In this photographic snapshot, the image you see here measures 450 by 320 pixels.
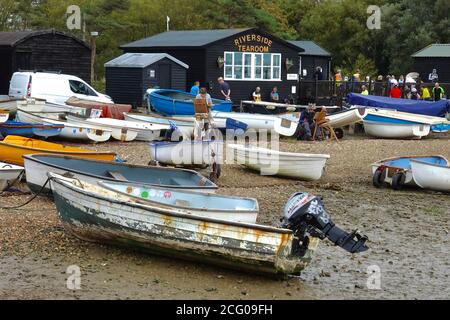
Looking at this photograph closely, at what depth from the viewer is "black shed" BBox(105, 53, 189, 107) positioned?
118 feet

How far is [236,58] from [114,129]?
12.4 m

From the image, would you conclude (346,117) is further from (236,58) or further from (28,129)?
(28,129)

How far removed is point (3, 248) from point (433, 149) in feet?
65.2

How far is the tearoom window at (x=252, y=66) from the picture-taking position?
38.6 metres

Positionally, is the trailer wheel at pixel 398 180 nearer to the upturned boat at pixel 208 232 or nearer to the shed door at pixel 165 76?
the upturned boat at pixel 208 232

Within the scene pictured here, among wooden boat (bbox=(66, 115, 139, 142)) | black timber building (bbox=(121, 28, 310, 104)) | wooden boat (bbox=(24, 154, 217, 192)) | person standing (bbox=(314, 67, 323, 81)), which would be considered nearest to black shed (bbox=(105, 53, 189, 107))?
black timber building (bbox=(121, 28, 310, 104))

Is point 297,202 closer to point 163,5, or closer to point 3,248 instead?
point 3,248

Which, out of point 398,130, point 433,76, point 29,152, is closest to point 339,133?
point 398,130

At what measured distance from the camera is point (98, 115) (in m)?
29.0

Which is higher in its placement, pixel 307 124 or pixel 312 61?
pixel 312 61

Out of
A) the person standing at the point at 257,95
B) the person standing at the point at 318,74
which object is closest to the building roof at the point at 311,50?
the person standing at the point at 318,74

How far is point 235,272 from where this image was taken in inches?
526

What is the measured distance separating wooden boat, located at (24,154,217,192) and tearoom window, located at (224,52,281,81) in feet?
68.3

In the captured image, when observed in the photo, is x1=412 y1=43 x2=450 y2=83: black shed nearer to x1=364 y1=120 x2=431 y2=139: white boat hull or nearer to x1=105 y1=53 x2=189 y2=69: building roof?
x1=364 y1=120 x2=431 y2=139: white boat hull
